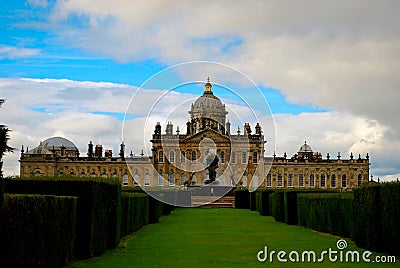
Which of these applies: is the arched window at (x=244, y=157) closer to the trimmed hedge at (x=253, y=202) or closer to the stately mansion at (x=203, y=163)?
the stately mansion at (x=203, y=163)

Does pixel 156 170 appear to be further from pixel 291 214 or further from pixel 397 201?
pixel 397 201

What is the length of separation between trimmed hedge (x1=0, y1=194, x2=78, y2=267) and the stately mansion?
7641 centimetres

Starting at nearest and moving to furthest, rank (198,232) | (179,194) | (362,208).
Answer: (362,208) → (198,232) → (179,194)

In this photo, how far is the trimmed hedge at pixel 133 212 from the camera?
20848 millimetres

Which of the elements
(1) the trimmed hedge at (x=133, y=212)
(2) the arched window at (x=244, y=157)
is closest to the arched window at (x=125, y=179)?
(2) the arched window at (x=244, y=157)

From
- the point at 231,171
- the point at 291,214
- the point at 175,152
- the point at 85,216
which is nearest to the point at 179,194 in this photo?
the point at 291,214

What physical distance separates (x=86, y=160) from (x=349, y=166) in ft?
123

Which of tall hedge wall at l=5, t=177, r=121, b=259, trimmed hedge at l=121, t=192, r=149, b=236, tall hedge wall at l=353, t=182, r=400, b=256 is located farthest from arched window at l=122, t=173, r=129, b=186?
tall hedge wall at l=5, t=177, r=121, b=259

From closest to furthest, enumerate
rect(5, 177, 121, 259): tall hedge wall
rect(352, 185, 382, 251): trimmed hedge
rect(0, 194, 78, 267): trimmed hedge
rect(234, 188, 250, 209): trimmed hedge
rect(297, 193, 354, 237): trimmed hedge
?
rect(0, 194, 78, 267): trimmed hedge, rect(5, 177, 121, 259): tall hedge wall, rect(352, 185, 382, 251): trimmed hedge, rect(297, 193, 354, 237): trimmed hedge, rect(234, 188, 250, 209): trimmed hedge

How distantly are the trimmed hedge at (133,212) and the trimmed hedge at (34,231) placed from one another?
796 cm

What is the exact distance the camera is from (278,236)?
Result: 2070 centimetres

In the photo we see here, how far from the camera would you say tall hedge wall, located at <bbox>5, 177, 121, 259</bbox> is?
13791mm

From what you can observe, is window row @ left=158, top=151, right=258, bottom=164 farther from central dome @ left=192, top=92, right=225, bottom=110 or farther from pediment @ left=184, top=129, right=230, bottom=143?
central dome @ left=192, top=92, right=225, bottom=110

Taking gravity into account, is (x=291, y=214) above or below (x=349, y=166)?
below
